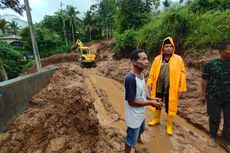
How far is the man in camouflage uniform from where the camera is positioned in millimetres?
2977

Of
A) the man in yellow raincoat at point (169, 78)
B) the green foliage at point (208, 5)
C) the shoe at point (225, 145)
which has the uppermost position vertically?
the green foliage at point (208, 5)

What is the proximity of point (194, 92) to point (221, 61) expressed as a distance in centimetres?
233

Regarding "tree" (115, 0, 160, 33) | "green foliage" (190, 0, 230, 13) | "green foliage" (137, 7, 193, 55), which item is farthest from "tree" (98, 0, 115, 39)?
"green foliage" (137, 7, 193, 55)

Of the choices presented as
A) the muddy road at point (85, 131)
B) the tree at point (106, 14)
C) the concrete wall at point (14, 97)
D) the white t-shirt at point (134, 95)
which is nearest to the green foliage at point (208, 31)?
the muddy road at point (85, 131)

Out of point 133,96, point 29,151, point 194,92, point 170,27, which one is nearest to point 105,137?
point 29,151

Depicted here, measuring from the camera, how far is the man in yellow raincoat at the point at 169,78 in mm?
3289

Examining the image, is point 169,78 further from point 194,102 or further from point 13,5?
point 13,5

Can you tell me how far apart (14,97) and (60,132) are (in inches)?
44.4

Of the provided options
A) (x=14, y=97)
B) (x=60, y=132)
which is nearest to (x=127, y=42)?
(x=14, y=97)

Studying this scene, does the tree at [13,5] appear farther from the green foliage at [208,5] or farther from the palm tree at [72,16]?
the palm tree at [72,16]

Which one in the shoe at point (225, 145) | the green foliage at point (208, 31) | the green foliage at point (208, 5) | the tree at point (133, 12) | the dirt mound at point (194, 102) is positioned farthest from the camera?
the tree at point (133, 12)

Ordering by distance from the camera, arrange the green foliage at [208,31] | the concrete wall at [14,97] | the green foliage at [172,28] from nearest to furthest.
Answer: the concrete wall at [14,97], the green foliage at [208,31], the green foliage at [172,28]

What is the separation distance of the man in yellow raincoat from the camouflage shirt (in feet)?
1.27

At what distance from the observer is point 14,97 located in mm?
3674
